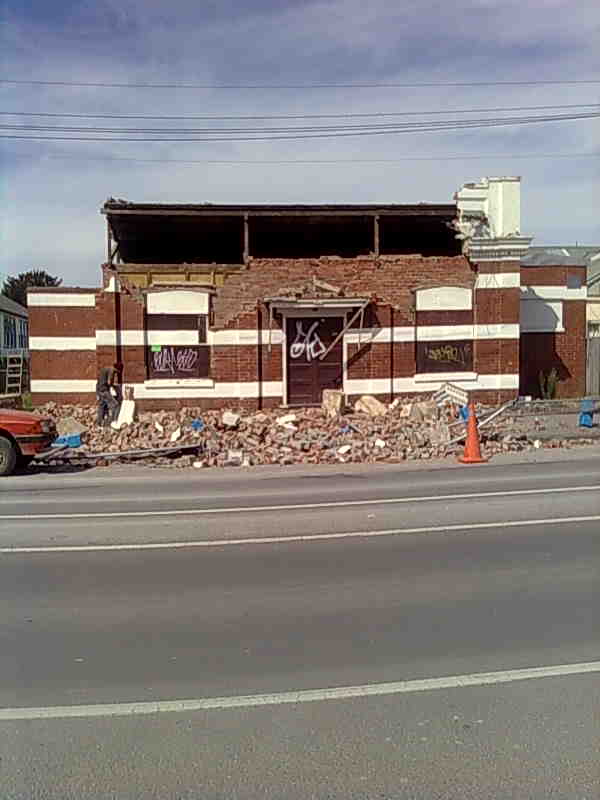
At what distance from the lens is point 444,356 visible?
22.4 meters

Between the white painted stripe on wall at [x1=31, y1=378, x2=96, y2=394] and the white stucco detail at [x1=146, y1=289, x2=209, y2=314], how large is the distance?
3.62 meters

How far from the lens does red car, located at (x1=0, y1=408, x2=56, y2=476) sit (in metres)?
13.7

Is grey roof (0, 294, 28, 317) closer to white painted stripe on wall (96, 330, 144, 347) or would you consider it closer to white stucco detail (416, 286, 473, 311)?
white painted stripe on wall (96, 330, 144, 347)

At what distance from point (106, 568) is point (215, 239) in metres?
20.3

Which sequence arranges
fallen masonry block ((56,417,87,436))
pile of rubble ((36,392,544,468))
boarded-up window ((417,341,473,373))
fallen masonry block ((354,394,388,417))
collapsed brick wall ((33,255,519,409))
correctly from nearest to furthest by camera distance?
1. pile of rubble ((36,392,544,468))
2. fallen masonry block ((56,417,87,436))
3. fallen masonry block ((354,394,388,417))
4. collapsed brick wall ((33,255,519,409))
5. boarded-up window ((417,341,473,373))

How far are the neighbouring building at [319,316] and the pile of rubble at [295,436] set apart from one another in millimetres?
1354

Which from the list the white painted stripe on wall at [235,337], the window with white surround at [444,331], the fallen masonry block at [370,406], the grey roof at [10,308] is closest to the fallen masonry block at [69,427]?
the white painted stripe on wall at [235,337]

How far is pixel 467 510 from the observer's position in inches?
379

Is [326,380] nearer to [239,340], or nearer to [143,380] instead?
[239,340]

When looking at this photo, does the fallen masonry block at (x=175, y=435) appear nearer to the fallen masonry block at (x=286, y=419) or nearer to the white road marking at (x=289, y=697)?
the fallen masonry block at (x=286, y=419)

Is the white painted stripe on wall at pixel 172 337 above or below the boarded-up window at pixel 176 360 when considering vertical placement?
above

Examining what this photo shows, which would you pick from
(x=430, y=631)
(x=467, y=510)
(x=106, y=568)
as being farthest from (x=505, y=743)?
(x=467, y=510)

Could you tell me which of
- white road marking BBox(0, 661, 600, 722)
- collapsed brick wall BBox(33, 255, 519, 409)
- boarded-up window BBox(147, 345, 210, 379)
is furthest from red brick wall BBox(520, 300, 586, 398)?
white road marking BBox(0, 661, 600, 722)

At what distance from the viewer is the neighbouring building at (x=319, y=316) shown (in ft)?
71.0
